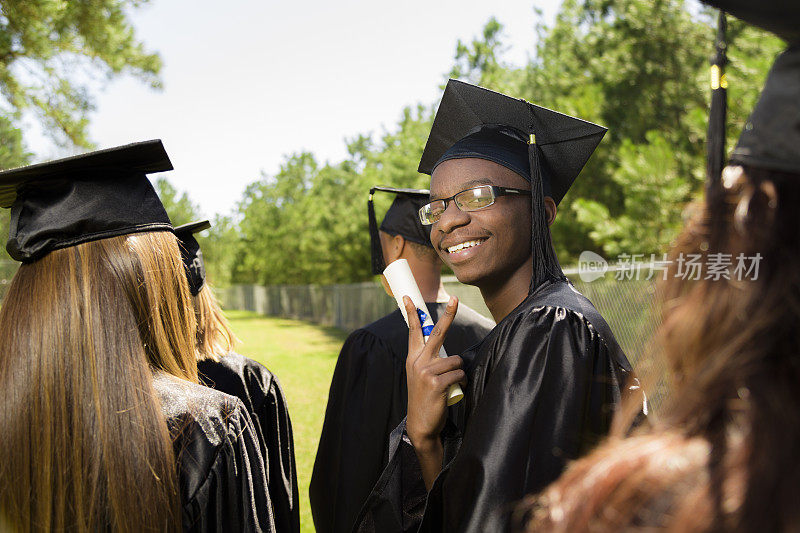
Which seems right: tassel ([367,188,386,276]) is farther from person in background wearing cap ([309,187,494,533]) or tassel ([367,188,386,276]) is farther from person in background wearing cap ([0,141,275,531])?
person in background wearing cap ([0,141,275,531])

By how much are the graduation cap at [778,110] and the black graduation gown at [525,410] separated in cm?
81

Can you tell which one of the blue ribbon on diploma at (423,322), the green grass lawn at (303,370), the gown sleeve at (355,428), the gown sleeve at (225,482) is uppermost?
the blue ribbon on diploma at (423,322)

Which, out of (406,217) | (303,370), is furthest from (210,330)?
(303,370)

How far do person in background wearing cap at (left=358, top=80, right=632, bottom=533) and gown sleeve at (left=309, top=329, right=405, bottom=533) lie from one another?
1177mm

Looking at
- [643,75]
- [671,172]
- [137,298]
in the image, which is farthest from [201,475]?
[643,75]

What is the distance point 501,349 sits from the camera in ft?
5.44

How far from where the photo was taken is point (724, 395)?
2.31 feet

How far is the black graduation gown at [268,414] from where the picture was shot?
2736mm

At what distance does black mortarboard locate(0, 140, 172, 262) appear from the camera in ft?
5.50

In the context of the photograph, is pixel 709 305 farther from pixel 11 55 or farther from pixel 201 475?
pixel 11 55

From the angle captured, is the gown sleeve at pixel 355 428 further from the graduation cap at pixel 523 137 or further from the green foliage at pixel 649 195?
the green foliage at pixel 649 195

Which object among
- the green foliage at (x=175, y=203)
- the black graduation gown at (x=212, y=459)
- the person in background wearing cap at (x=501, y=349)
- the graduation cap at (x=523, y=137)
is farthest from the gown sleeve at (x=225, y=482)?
the green foliage at (x=175, y=203)

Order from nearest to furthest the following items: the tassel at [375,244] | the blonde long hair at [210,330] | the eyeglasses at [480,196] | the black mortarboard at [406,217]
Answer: the eyeglasses at [480,196] < the blonde long hair at [210,330] < the black mortarboard at [406,217] < the tassel at [375,244]

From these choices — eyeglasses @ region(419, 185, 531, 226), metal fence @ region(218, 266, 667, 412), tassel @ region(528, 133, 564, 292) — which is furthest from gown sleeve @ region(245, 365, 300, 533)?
metal fence @ region(218, 266, 667, 412)
